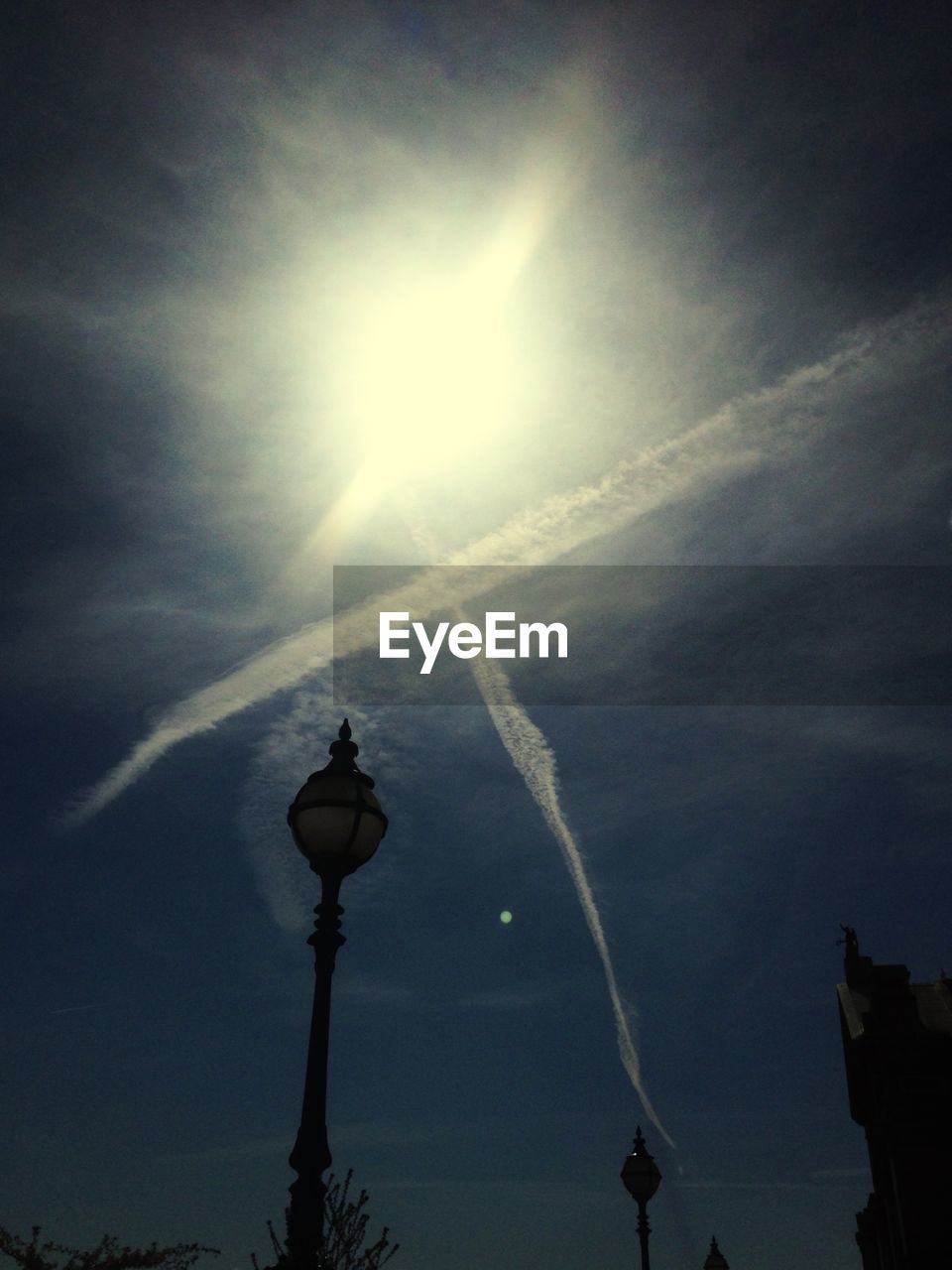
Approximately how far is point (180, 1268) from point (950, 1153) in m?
23.3

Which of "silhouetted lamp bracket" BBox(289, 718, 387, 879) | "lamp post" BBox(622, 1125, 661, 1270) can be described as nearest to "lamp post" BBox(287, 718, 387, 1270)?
"silhouetted lamp bracket" BBox(289, 718, 387, 879)

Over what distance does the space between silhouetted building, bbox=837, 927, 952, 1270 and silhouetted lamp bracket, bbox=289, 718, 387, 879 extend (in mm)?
25536

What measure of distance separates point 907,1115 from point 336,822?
85.0ft

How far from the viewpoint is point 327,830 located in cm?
720

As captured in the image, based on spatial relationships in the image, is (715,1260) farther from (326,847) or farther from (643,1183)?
(326,847)

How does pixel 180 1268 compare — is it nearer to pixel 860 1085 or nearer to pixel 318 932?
pixel 318 932

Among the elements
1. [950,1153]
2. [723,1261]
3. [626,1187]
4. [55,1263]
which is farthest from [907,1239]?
[55,1263]

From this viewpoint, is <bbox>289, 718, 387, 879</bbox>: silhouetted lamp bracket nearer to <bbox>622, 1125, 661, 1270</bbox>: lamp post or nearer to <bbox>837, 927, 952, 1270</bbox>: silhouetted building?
<bbox>622, 1125, 661, 1270</bbox>: lamp post

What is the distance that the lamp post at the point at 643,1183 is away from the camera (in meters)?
16.8

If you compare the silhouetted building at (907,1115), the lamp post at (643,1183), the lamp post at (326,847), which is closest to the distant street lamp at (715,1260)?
the silhouetted building at (907,1115)

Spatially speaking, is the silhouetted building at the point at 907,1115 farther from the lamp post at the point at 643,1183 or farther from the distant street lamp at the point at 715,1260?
the lamp post at the point at 643,1183

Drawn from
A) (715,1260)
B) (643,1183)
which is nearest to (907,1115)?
(715,1260)

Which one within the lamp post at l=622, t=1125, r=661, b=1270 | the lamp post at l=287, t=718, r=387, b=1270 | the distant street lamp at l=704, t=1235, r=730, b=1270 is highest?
the lamp post at l=287, t=718, r=387, b=1270

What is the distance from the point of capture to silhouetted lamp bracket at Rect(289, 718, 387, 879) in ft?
23.6
